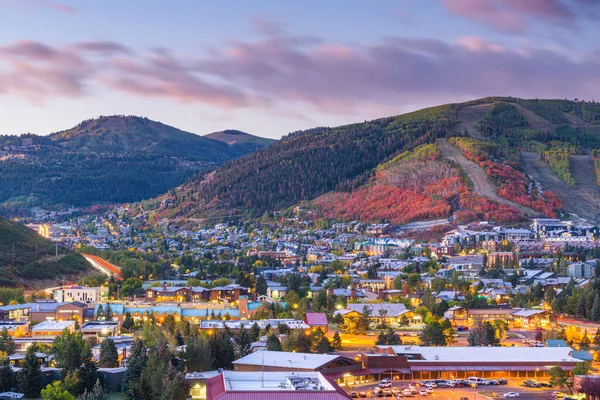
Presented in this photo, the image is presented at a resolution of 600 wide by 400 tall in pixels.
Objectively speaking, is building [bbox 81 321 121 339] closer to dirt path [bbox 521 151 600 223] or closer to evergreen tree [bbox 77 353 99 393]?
evergreen tree [bbox 77 353 99 393]

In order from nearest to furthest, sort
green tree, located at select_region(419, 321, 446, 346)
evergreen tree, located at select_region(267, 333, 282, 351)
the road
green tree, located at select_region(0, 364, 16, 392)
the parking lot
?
green tree, located at select_region(0, 364, 16, 392)
the parking lot
evergreen tree, located at select_region(267, 333, 282, 351)
green tree, located at select_region(419, 321, 446, 346)
the road

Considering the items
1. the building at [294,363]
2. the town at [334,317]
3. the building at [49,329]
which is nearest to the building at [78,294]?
the town at [334,317]

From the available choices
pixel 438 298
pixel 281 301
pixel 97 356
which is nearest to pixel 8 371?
pixel 97 356

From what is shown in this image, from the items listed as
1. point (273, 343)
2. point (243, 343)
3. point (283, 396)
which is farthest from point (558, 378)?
point (283, 396)

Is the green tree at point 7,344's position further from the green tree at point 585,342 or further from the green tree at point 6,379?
the green tree at point 585,342

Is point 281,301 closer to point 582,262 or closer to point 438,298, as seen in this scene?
point 438,298

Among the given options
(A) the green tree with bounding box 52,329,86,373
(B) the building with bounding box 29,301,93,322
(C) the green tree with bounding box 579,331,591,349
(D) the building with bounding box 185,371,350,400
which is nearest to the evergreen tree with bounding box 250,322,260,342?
(A) the green tree with bounding box 52,329,86,373
